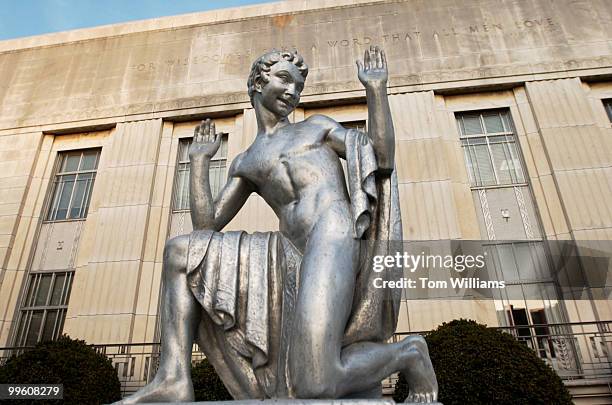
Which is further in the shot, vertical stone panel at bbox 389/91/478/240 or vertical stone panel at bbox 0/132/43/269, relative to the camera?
vertical stone panel at bbox 0/132/43/269

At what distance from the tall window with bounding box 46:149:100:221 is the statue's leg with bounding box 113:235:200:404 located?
1307cm

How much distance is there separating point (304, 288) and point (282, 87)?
57.8 inches

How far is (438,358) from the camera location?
7117 millimetres

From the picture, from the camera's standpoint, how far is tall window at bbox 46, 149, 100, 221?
14.1m

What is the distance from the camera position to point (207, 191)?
2.91 meters

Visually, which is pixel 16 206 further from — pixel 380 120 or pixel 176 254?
pixel 380 120

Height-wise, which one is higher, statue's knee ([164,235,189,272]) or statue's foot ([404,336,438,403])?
statue's knee ([164,235,189,272])

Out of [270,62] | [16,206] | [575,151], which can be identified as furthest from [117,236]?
[575,151]

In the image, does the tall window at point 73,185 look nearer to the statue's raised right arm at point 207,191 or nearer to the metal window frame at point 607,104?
the statue's raised right arm at point 207,191

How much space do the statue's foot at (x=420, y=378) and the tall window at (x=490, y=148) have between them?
37.9 ft

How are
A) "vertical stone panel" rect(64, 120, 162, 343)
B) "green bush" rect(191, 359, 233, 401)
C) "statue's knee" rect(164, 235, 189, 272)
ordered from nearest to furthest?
"statue's knee" rect(164, 235, 189, 272)
"green bush" rect(191, 359, 233, 401)
"vertical stone panel" rect(64, 120, 162, 343)

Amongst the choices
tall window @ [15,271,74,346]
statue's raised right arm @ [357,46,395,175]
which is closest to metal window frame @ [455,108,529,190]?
statue's raised right arm @ [357,46,395,175]

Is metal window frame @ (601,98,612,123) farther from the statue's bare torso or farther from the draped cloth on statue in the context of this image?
the draped cloth on statue

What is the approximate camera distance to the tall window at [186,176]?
13406 millimetres
